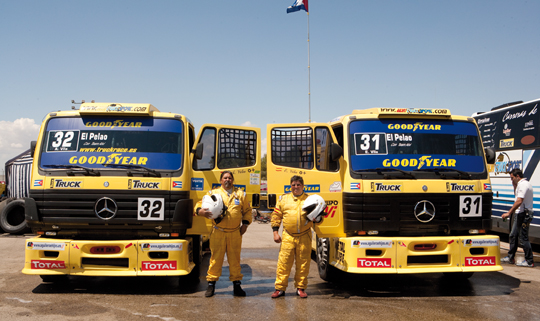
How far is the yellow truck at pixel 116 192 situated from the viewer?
621 centimetres

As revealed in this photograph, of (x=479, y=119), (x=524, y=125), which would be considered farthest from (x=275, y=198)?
(x=479, y=119)

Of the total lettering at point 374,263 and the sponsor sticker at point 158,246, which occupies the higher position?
the sponsor sticker at point 158,246

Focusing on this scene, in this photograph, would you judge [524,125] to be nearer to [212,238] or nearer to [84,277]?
[212,238]

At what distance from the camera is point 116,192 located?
623 cm

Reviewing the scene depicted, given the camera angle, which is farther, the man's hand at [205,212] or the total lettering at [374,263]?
the total lettering at [374,263]

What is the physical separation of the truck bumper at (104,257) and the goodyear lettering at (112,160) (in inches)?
45.7

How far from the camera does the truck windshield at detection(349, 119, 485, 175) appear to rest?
6.42 metres

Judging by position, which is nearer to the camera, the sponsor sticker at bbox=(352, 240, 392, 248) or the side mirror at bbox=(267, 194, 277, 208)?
the sponsor sticker at bbox=(352, 240, 392, 248)

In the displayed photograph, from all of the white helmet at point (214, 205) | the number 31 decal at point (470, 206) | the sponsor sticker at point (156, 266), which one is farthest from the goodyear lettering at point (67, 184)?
the number 31 decal at point (470, 206)

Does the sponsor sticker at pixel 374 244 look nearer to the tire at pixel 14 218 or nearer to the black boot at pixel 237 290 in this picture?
the black boot at pixel 237 290

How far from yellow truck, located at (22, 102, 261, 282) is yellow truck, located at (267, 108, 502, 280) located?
4.52 feet

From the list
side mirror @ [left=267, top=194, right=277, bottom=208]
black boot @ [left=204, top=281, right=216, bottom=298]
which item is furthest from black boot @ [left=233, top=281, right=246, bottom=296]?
side mirror @ [left=267, top=194, right=277, bottom=208]

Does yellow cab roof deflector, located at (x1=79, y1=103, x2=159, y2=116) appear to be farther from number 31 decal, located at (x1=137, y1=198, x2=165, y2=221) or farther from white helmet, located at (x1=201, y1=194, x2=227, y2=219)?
white helmet, located at (x1=201, y1=194, x2=227, y2=219)

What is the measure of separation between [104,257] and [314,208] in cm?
310
